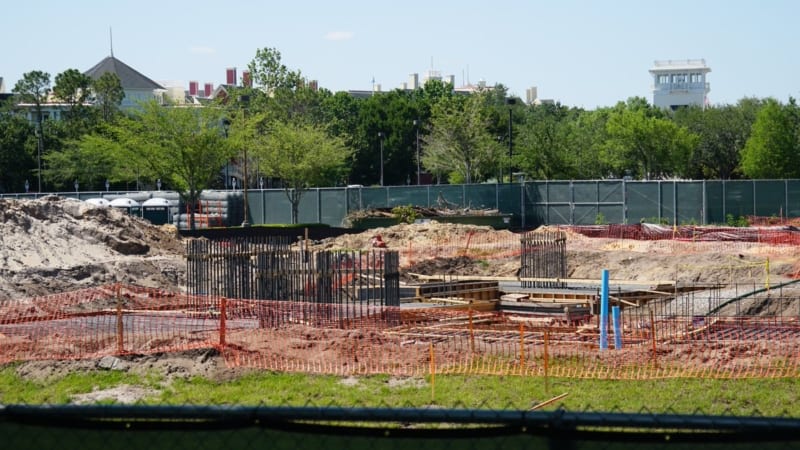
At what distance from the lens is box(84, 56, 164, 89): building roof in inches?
5747

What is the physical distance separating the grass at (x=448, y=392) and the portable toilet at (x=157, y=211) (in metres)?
46.1

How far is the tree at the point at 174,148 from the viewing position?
5506 centimetres

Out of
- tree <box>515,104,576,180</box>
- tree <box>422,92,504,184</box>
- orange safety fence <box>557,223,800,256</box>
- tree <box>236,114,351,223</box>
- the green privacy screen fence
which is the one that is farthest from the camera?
tree <box>422,92,504,184</box>

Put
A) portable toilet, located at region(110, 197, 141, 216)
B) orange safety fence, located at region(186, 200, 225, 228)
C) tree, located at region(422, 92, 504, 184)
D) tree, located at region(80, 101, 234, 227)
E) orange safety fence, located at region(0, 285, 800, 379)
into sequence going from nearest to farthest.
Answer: orange safety fence, located at region(0, 285, 800, 379)
tree, located at region(80, 101, 234, 227)
orange safety fence, located at region(186, 200, 225, 228)
portable toilet, located at region(110, 197, 141, 216)
tree, located at region(422, 92, 504, 184)

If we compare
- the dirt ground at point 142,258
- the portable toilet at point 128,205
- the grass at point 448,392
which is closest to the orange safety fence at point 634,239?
the dirt ground at point 142,258

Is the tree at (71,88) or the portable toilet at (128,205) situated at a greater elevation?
the tree at (71,88)

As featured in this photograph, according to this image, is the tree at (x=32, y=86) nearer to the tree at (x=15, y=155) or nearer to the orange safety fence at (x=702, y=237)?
the tree at (x=15, y=155)

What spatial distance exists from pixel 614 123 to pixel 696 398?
7702 centimetres

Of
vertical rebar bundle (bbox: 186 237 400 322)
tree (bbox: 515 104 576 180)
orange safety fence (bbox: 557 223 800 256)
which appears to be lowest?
orange safety fence (bbox: 557 223 800 256)

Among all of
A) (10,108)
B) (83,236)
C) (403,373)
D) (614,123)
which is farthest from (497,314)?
(10,108)

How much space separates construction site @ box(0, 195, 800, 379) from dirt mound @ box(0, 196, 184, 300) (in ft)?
0.26

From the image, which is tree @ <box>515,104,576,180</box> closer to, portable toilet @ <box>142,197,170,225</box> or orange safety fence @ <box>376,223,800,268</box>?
portable toilet @ <box>142,197,170,225</box>

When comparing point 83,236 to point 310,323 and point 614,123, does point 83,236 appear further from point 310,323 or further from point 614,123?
point 614,123

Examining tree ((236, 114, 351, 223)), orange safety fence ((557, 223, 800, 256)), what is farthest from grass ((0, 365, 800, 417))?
tree ((236, 114, 351, 223))
